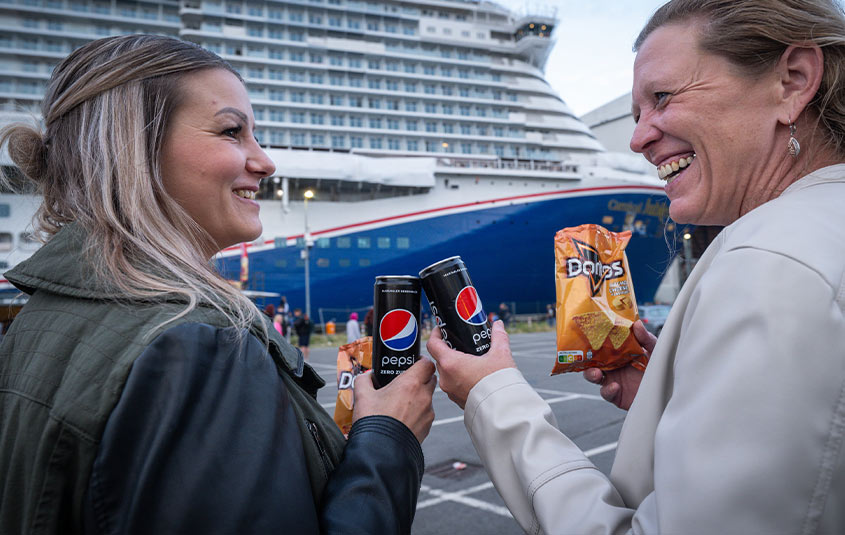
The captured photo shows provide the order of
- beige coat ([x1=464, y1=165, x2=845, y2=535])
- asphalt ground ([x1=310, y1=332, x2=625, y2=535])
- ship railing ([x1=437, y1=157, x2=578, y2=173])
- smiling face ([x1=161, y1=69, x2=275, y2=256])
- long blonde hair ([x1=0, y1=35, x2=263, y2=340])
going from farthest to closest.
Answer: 1. ship railing ([x1=437, y1=157, x2=578, y2=173])
2. asphalt ground ([x1=310, y1=332, x2=625, y2=535])
3. smiling face ([x1=161, y1=69, x2=275, y2=256])
4. long blonde hair ([x1=0, y1=35, x2=263, y2=340])
5. beige coat ([x1=464, y1=165, x2=845, y2=535])

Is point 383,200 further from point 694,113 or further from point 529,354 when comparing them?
point 694,113

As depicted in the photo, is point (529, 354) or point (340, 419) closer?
point (340, 419)

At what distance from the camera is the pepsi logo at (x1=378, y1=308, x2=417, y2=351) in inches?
51.6

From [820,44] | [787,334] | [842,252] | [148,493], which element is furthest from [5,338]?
[820,44]

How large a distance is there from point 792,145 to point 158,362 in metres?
1.29

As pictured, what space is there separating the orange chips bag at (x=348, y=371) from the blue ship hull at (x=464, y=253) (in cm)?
1789

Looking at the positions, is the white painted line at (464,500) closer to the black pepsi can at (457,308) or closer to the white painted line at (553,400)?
the white painted line at (553,400)

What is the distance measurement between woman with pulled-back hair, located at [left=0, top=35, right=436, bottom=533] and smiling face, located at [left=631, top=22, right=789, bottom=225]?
79 cm

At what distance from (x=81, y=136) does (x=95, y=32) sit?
31524 mm

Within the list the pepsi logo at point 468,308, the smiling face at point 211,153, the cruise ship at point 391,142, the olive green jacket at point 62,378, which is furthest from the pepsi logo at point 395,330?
the cruise ship at point 391,142

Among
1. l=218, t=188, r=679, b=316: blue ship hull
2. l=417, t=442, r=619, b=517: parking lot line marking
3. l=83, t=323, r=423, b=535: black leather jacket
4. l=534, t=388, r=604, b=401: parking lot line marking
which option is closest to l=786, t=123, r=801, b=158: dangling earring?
l=83, t=323, r=423, b=535: black leather jacket

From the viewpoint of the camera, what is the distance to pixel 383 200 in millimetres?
21391

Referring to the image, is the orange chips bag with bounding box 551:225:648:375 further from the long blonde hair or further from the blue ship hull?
the blue ship hull

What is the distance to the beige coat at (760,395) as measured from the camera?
71 centimetres
